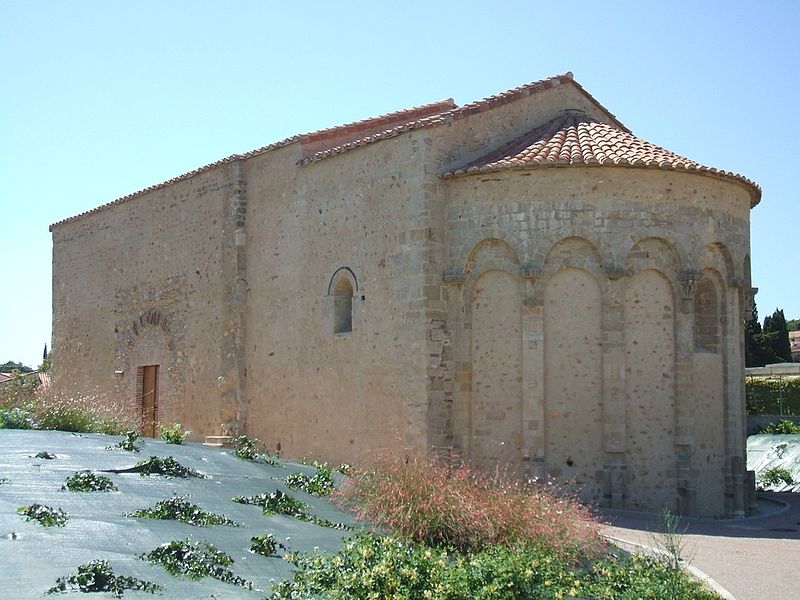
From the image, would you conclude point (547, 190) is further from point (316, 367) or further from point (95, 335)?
point (95, 335)

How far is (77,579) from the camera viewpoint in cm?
602

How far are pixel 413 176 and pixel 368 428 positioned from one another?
14.8 ft

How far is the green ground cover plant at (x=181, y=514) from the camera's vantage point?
8016 millimetres

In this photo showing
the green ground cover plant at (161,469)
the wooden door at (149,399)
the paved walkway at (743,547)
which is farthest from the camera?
the wooden door at (149,399)

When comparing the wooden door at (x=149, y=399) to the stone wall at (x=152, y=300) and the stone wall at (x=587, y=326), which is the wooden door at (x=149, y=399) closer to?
the stone wall at (x=152, y=300)

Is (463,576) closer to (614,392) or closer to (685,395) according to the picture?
(614,392)

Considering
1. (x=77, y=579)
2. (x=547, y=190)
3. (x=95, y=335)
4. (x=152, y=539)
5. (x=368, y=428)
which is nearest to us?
(x=77, y=579)

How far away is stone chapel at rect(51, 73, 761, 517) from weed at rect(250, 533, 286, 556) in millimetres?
7205

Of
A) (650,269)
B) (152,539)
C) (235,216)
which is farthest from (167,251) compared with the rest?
(152,539)

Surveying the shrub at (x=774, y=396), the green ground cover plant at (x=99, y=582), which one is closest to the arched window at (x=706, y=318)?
the green ground cover plant at (x=99, y=582)

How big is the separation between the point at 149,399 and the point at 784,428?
55.1ft

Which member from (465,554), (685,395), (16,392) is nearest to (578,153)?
(685,395)

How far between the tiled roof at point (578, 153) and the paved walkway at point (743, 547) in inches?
223

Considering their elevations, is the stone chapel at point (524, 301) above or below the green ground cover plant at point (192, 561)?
above
